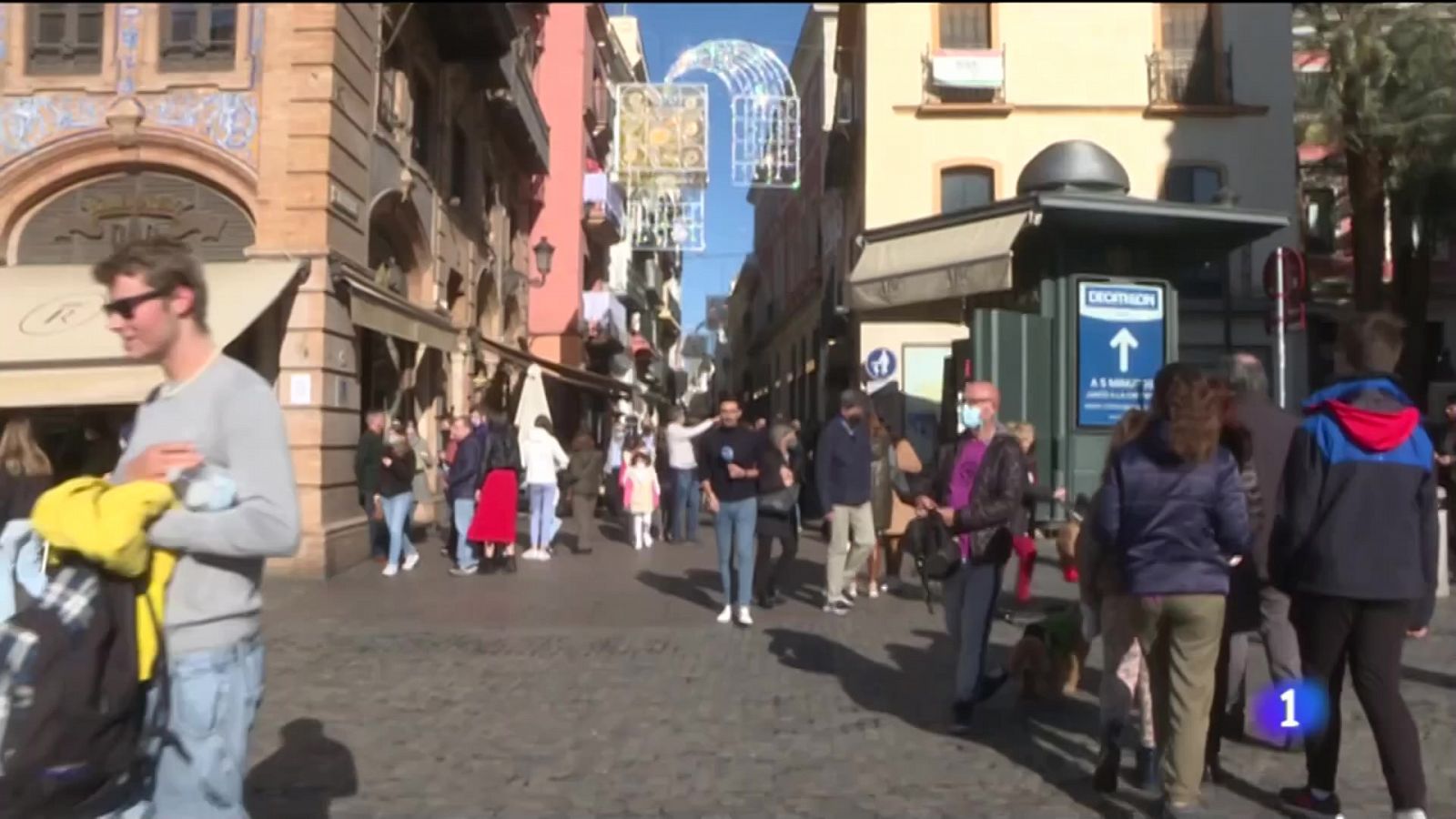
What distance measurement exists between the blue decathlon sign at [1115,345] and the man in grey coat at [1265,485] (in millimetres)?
6970

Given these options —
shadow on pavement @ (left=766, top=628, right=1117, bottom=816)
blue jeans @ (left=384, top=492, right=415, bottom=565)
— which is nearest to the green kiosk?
shadow on pavement @ (left=766, top=628, right=1117, bottom=816)

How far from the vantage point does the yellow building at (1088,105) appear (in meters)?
26.6

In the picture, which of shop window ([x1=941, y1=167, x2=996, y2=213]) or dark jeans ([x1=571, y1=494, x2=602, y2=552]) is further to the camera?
shop window ([x1=941, y1=167, x2=996, y2=213])

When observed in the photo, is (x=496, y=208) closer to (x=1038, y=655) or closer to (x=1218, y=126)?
(x=1218, y=126)

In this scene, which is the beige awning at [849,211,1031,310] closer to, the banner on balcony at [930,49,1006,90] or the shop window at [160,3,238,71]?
the shop window at [160,3,238,71]

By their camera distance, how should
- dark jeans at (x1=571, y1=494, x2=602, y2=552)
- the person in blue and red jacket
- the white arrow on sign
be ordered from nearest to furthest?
the person in blue and red jacket, the white arrow on sign, dark jeans at (x1=571, y1=494, x2=602, y2=552)

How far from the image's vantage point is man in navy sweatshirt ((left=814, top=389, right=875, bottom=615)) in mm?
10680

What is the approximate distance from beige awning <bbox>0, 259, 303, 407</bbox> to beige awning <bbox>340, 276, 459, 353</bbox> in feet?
3.11

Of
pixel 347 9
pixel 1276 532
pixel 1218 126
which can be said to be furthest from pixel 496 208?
pixel 1276 532

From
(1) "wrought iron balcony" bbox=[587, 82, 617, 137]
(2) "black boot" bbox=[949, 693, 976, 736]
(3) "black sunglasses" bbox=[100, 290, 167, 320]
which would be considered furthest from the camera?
(1) "wrought iron balcony" bbox=[587, 82, 617, 137]

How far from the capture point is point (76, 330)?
1278 centimetres

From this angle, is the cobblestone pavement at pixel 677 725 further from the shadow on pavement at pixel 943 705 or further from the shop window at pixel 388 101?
the shop window at pixel 388 101

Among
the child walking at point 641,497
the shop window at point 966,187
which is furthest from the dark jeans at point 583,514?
the shop window at point 966,187

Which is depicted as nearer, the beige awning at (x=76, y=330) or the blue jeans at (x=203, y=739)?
the blue jeans at (x=203, y=739)
